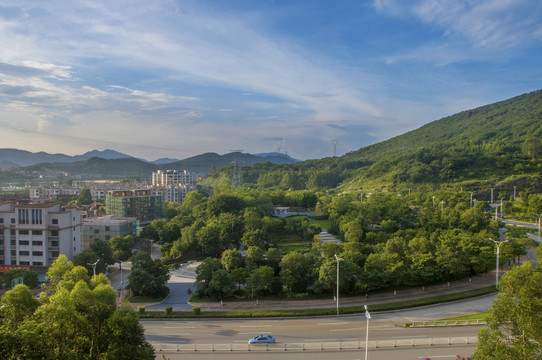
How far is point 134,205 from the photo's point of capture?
177 ft

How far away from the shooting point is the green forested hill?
236ft

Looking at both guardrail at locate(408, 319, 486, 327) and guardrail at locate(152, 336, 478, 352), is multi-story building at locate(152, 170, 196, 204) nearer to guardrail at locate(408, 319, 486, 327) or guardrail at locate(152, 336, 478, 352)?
guardrail at locate(152, 336, 478, 352)

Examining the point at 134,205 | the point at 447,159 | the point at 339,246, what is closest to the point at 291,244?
the point at 339,246

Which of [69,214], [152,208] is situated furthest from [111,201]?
[69,214]

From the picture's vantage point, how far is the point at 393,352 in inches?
619

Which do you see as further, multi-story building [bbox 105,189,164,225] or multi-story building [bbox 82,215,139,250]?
→ multi-story building [bbox 105,189,164,225]

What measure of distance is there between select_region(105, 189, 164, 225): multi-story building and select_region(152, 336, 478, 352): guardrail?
40033 millimetres

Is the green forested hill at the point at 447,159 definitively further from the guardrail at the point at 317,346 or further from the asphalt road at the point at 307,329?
the guardrail at the point at 317,346

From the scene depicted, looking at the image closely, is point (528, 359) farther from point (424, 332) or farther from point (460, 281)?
point (460, 281)

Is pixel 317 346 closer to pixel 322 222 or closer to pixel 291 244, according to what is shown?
pixel 291 244

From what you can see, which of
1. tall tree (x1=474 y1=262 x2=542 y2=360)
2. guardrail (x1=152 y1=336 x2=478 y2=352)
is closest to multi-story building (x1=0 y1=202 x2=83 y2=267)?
guardrail (x1=152 y1=336 x2=478 y2=352)

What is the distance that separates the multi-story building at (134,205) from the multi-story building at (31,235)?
2185cm

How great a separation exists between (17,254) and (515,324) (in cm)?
3556

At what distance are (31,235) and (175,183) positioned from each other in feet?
255
